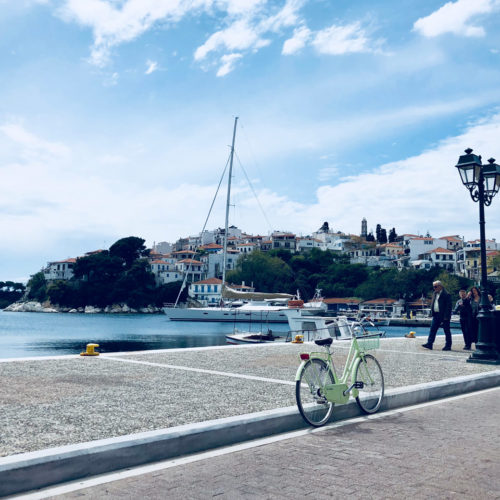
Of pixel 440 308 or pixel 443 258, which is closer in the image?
pixel 440 308

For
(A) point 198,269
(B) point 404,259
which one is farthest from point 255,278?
(B) point 404,259

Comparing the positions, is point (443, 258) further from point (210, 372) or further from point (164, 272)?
point (210, 372)

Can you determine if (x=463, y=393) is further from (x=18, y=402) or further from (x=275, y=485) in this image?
(x=18, y=402)

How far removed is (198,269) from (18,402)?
482 feet

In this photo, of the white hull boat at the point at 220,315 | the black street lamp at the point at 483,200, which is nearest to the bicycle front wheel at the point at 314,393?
the black street lamp at the point at 483,200

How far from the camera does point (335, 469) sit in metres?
5.12

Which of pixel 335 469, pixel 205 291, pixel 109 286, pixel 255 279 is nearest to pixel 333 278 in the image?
pixel 255 279

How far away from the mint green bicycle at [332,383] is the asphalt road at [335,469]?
291mm

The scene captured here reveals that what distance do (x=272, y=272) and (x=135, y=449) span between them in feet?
375

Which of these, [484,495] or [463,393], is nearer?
[484,495]

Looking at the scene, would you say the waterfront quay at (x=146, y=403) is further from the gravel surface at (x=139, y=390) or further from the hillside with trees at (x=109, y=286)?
the hillside with trees at (x=109, y=286)

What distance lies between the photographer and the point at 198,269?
154m

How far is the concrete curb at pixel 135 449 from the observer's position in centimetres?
461

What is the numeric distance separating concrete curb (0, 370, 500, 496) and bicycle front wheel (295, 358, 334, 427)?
158 millimetres
